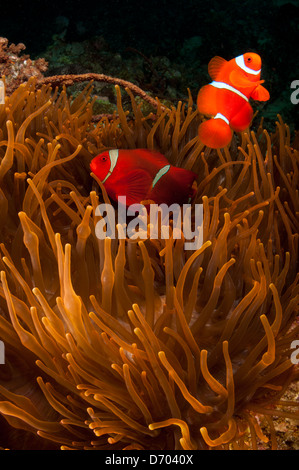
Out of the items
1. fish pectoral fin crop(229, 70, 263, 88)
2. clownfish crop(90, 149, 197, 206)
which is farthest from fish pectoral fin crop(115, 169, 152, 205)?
fish pectoral fin crop(229, 70, 263, 88)

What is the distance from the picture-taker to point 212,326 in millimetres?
1027

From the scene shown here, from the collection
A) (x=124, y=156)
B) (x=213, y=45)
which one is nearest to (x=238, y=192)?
(x=124, y=156)

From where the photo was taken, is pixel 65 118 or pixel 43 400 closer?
pixel 43 400

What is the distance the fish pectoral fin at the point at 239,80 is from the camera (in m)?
1.42

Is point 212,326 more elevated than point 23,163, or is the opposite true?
point 23,163

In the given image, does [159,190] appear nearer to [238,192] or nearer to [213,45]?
[238,192]

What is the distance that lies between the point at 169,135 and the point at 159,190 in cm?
51

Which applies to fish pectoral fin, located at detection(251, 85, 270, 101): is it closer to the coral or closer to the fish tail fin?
the fish tail fin

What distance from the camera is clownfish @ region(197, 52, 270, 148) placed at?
4.55 ft

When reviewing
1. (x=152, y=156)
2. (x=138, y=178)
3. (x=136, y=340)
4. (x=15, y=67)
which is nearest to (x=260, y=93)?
(x=152, y=156)

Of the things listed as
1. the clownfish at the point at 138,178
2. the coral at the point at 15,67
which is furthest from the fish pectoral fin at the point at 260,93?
the coral at the point at 15,67

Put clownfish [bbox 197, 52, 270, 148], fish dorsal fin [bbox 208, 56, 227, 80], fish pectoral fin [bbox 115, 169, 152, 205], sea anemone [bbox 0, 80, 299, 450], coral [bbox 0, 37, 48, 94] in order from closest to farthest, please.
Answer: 1. sea anemone [bbox 0, 80, 299, 450]
2. fish pectoral fin [bbox 115, 169, 152, 205]
3. clownfish [bbox 197, 52, 270, 148]
4. fish dorsal fin [bbox 208, 56, 227, 80]
5. coral [bbox 0, 37, 48, 94]

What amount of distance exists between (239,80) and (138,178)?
58 centimetres

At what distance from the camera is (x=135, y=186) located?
1.24 m
